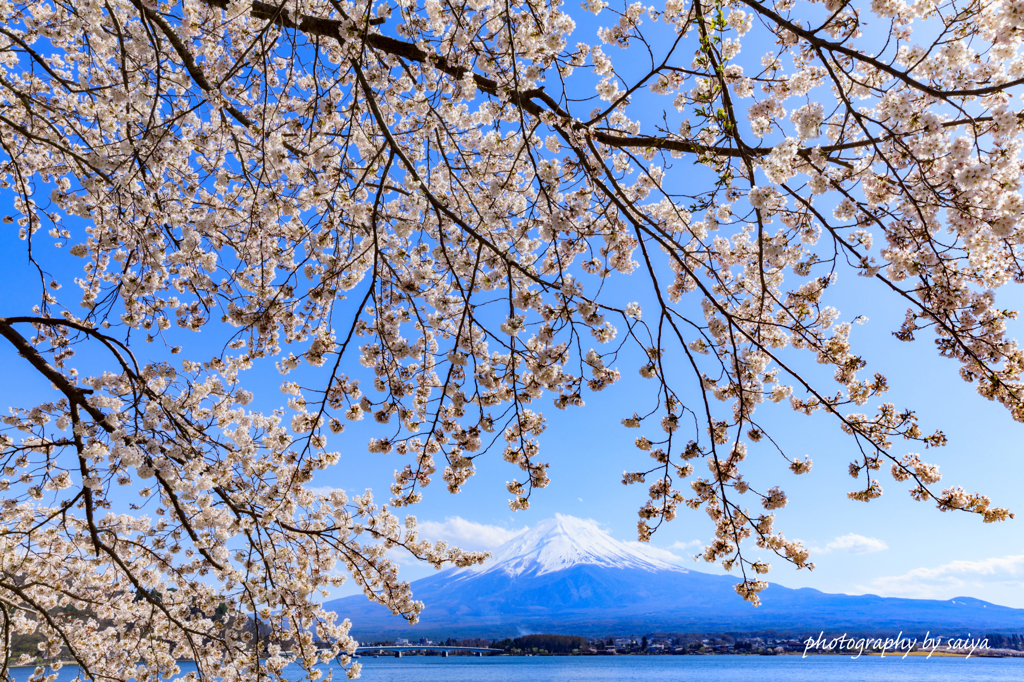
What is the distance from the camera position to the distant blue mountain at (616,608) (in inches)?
5320

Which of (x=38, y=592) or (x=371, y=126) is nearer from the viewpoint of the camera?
(x=371, y=126)

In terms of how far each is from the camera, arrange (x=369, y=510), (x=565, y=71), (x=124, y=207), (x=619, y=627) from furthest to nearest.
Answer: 1. (x=619, y=627)
2. (x=369, y=510)
3. (x=124, y=207)
4. (x=565, y=71)

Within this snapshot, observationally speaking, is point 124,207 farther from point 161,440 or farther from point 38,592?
point 38,592

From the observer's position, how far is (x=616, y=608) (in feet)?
530

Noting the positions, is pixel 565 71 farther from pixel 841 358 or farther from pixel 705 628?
pixel 705 628

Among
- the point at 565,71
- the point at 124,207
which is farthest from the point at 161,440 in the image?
the point at 565,71

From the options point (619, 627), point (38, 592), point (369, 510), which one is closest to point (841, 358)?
point (369, 510)


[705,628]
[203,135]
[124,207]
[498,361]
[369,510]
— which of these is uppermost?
[203,135]

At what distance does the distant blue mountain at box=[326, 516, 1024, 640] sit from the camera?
5320 inches

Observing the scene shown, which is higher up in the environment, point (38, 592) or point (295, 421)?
point (295, 421)

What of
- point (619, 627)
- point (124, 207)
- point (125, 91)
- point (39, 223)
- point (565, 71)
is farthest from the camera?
point (619, 627)

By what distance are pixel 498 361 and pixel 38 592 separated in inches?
238

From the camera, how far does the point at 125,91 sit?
9.96ft

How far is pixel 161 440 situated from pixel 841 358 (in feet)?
14.8
